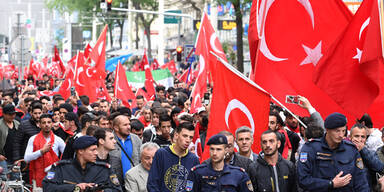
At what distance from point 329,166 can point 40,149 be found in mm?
4462

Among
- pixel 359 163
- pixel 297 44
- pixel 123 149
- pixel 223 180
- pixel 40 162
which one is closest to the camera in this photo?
pixel 223 180

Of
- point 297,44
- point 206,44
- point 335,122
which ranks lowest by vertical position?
point 335,122

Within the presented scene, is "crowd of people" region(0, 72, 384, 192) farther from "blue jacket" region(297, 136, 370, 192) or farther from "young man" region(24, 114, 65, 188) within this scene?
"young man" region(24, 114, 65, 188)

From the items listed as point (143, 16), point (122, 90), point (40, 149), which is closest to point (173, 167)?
point (40, 149)

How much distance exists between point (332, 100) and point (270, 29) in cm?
128

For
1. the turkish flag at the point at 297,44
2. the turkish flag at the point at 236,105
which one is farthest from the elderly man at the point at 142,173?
the turkish flag at the point at 297,44

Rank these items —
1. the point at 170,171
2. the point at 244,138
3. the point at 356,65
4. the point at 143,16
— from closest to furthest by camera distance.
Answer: the point at 170,171
the point at 244,138
the point at 356,65
the point at 143,16

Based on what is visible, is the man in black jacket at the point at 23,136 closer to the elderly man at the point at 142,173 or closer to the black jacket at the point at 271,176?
the elderly man at the point at 142,173

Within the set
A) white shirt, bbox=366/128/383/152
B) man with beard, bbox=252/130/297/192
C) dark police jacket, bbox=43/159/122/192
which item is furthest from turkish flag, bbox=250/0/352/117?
dark police jacket, bbox=43/159/122/192

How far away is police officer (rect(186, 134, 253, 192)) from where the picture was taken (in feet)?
24.1

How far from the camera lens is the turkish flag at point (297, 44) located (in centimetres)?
987

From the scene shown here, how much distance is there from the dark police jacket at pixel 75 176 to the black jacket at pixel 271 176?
1303 millimetres

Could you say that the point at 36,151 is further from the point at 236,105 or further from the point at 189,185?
the point at 189,185

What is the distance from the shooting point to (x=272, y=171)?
785 centimetres
